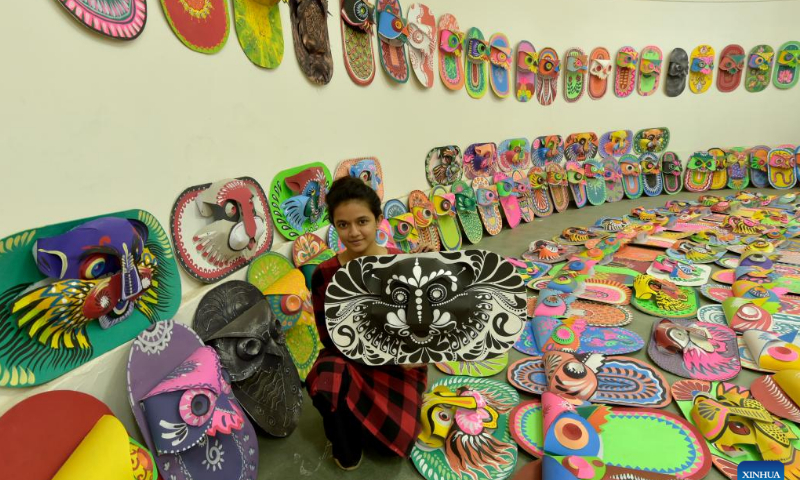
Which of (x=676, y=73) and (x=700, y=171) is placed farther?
(x=700, y=171)

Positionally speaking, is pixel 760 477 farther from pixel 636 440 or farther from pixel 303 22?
pixel 303 22

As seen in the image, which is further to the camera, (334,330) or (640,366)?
(640,366)

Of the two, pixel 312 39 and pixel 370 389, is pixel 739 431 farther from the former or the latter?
pixel 312 39

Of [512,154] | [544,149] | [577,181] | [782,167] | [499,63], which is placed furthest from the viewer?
[782,167]

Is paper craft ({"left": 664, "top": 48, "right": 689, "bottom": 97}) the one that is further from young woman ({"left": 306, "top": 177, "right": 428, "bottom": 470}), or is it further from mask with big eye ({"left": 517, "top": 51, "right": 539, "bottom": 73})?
young woman ({"left": 306, "top": 177, "right": 428, "bottom": 470})

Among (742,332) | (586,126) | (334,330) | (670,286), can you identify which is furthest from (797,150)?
(334,330)

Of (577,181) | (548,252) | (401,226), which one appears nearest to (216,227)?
(401,226)

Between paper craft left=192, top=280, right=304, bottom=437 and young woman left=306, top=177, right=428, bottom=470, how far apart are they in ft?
0.74

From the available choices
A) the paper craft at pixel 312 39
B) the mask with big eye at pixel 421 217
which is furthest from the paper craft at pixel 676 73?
the paper craft at pixel 312 39

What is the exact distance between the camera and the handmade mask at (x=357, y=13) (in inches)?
93.3

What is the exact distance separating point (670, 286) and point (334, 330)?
81.4 inches

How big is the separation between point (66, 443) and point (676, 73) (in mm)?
6417

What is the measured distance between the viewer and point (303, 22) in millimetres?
2029

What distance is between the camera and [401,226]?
2.82m
